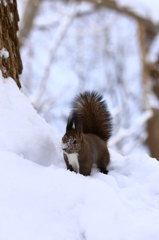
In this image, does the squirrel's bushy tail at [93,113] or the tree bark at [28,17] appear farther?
the tree bark at [28,17]

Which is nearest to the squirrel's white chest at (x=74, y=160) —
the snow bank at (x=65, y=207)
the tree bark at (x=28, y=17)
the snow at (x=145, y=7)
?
the snow bank at (x=65, y=207)

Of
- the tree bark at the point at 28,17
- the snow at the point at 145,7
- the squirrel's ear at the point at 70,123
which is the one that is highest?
the tree bark at the point at 28,17

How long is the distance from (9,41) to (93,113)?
65 cm

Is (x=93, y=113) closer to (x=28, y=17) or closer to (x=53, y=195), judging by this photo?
(x=53, y=195)

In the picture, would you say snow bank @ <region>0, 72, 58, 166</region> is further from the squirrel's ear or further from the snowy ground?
the squirrel's ear

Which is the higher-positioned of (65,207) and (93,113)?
(93,113)

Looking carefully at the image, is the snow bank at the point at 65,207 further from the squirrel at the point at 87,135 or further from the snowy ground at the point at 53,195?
the squirrel at the point at 87,135

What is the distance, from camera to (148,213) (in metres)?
1.51

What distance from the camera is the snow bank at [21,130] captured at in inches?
66.7

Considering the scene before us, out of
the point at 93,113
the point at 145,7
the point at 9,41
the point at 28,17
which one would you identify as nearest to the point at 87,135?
the point at 93,113

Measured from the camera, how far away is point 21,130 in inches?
69.2

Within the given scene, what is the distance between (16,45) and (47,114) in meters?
5.67

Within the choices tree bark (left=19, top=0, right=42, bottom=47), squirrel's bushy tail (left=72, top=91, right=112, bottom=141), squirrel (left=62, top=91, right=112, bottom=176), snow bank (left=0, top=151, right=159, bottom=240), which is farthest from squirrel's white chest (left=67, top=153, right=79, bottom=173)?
tree bark (left=19, top=0, right=42, bottom=47)

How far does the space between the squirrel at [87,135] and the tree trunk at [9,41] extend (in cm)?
40
